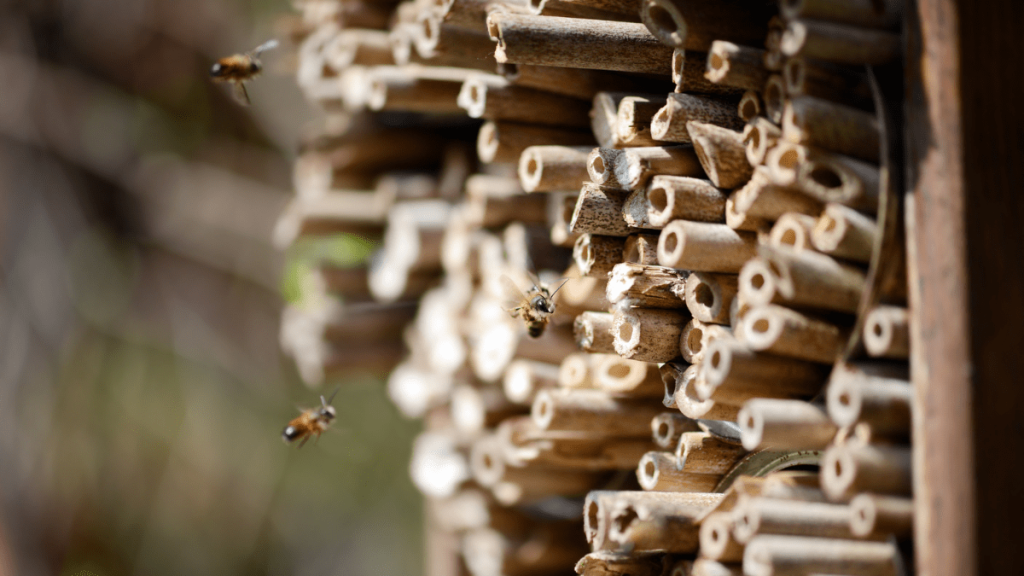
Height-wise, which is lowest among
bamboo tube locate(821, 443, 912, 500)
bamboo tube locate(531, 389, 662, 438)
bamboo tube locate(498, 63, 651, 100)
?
bamboo tube locate(821, 443, 912, 500)

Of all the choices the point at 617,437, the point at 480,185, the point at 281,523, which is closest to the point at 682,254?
the point at 617,437

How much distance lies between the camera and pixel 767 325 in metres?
0.61

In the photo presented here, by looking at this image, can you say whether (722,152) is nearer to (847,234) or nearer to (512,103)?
(847,234)

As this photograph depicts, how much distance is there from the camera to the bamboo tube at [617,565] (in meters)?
0.73

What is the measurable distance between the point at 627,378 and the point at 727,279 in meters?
0.24

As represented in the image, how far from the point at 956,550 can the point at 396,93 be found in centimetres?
88

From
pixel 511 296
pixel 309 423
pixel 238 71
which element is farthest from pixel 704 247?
pixel 238 71

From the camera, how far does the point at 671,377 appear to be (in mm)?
749

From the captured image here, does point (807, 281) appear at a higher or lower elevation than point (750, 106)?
lower

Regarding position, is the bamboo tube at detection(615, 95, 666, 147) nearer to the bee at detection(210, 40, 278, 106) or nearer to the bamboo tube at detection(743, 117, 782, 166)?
the bamboo tube at detection(743, 117, 782, 166)

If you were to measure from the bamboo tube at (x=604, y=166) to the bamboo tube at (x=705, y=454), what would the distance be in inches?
9.8

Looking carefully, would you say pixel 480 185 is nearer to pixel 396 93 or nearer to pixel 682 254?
pixel 396 93

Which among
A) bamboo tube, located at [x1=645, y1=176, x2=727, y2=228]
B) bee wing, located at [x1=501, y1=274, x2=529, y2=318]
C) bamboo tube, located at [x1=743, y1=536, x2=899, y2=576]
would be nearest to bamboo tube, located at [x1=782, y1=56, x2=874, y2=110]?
bamboo tube, located at [x1=645, y1=176, x2=727, y2=228]

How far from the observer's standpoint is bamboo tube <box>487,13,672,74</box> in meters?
0.76
